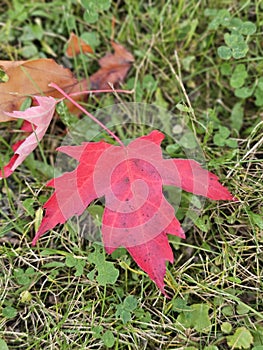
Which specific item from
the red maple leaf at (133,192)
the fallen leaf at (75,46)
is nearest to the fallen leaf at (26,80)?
the fallen leaf at (75,46)

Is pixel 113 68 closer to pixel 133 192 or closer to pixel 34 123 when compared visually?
pixel 34 123

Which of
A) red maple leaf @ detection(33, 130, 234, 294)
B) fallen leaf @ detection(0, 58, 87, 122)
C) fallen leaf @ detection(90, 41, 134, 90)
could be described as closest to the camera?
red maple leaf @ detection(33, 130, 234, 294)

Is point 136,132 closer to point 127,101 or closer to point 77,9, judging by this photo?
point 127,101

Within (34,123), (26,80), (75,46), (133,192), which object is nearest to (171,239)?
(133,192)

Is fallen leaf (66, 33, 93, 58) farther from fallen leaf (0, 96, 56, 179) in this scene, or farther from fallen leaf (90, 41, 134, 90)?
fallen leaf (0, 96, 56, 179)

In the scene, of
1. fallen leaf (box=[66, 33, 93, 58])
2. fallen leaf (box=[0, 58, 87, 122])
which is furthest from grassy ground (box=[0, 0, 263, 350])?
fallen leaf (box=[0, 58, 87, 122])

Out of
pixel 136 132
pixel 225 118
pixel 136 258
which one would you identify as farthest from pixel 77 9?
pixel 136 258

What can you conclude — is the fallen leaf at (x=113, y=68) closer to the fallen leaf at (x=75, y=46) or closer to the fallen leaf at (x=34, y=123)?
the fallen leaf at (x=75, y=46)
